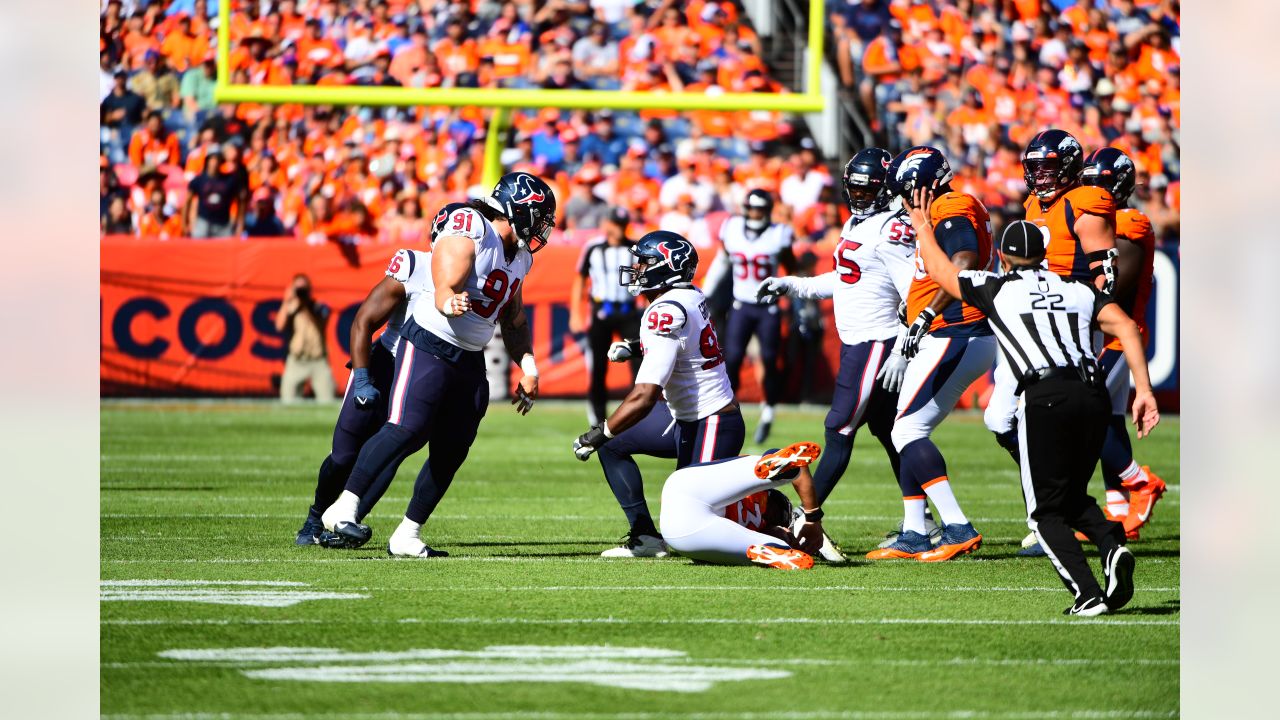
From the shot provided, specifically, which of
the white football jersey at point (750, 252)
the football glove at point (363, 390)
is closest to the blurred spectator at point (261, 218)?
the white football jersey at point (750, 252)

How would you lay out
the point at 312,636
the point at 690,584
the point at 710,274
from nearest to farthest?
the point at 312,636 < the point at 690,584 < the point at 710,274

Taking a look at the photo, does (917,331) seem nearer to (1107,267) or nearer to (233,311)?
(1107,267)

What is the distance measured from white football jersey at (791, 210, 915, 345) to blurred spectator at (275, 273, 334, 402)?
9.12m

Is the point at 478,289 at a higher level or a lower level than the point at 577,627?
higher

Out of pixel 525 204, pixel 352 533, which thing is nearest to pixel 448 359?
pixel 525 204

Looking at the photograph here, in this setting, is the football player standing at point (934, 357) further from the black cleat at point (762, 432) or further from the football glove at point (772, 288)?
the black cleat at point (762, 432)

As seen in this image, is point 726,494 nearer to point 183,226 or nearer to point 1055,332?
point 1055,332

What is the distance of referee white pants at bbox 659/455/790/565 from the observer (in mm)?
7023

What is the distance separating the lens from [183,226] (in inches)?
679

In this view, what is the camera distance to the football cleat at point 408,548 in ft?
24.4

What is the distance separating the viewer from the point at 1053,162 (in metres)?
7.71

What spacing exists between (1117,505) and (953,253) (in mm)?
1965
